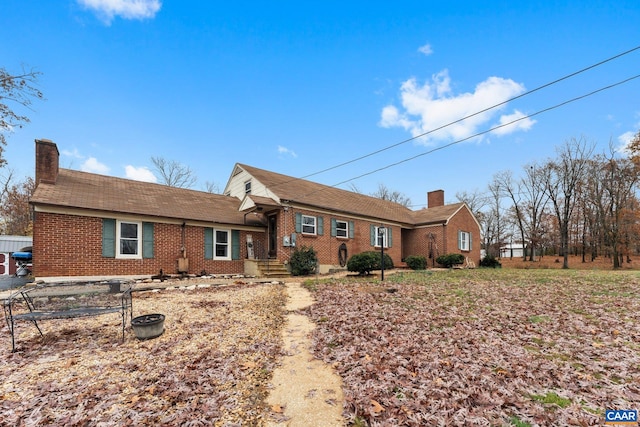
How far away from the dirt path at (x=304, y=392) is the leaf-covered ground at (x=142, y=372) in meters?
0.17

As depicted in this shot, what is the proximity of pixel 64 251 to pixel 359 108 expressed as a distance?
A: 1512 centimetres

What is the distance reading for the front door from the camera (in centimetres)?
1661

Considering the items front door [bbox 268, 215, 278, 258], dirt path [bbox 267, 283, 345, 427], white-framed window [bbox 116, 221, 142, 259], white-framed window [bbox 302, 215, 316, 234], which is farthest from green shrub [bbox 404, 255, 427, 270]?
dirt path [bbox 267, 283, 345, 427]

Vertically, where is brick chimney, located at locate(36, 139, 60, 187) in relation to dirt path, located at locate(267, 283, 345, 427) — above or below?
above

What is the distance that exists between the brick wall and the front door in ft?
13.0

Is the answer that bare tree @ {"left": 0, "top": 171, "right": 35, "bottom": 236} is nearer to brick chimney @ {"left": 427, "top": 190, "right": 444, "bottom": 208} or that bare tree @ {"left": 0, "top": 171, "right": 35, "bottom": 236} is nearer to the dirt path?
the dirt path

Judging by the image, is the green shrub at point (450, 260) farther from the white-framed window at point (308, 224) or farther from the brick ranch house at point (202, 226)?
the white-framed window at point (308, 224)

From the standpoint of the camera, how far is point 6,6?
28.5ft

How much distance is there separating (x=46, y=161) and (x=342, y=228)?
1471 cm

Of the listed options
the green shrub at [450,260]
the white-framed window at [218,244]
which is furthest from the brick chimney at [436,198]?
the white-framed window at [218,244]

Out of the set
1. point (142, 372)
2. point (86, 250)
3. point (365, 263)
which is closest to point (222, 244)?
point (86, 250)

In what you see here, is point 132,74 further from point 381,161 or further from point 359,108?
point 381,161

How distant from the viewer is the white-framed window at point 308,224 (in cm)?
1684

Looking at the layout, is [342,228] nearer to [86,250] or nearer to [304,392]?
[86,250]
